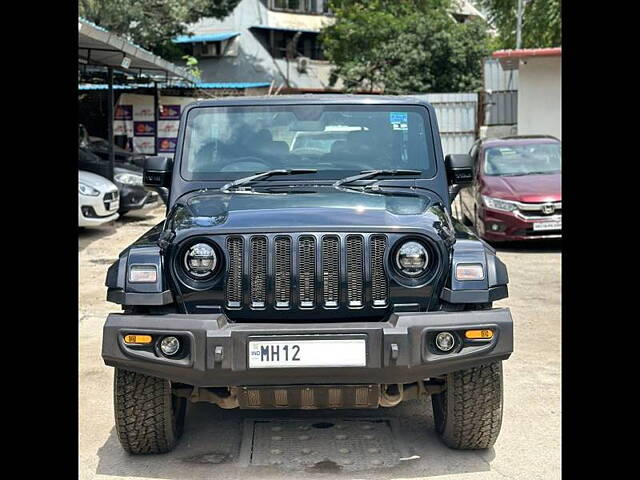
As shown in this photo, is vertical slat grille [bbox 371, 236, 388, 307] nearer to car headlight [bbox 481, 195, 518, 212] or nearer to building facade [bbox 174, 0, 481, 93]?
car headlight [bbox 481, 195, 518, 212]

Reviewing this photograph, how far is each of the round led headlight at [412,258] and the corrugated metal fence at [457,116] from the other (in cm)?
1868

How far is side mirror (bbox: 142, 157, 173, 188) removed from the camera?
5.45 metres

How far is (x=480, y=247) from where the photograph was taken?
4406mm

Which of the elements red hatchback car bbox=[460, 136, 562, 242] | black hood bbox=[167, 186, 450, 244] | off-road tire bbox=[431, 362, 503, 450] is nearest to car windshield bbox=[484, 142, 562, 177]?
red hatchback car bbox=[460, 136, 562, 242]

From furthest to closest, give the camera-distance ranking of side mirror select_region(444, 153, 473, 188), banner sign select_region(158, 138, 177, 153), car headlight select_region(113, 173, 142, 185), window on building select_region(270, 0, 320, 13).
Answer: window on building select_region(270, 0, 320, 13)
banner sign select_region(158, 138, 177, 153)
car headlight select_region(113, 173, 142, 185)
side mirror select_region(444, 153, 473, 188)

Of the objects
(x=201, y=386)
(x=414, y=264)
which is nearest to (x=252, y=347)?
(x=201, y=386)

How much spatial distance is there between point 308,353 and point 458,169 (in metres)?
1.93

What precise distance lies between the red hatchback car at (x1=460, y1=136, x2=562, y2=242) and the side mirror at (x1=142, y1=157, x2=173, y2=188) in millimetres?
6859

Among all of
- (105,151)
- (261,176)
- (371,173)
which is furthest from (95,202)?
(371,173)

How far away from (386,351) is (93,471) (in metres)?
Answer: 1.62

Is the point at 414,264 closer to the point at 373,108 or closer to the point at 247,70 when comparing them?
the point at 373,108

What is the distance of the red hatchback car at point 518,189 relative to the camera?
1173 cm

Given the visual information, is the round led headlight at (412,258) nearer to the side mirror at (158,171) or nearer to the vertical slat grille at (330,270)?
the vertical slat grille at (330,270)
